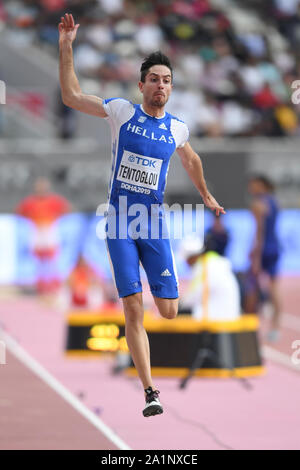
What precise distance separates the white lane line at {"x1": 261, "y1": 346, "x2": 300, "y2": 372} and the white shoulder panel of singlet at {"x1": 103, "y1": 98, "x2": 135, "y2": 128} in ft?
19.6

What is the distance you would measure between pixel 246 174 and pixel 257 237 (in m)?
8.48

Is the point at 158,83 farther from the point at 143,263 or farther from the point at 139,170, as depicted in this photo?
the point at 143,263

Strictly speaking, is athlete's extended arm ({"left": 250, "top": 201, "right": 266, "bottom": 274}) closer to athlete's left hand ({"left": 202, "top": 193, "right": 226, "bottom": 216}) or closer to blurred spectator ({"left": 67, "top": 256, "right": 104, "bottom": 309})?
blurred spectator ({"left": 67, "top": 256, "right": 104, "bottom": 309})

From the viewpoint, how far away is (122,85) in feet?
79.0

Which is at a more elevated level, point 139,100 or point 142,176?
point 139,100

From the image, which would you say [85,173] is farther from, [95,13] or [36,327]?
[36,327]

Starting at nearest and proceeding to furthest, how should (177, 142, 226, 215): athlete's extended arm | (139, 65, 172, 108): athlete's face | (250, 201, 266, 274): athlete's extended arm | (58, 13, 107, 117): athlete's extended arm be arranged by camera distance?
(58, 13, 107, 117): athlete's extended arm → (139, 65, 172, 108): athlete's face → (177, 142, 226, 215): athlete's extended arm → (250, 201, 266, 274): athlete's extended arm

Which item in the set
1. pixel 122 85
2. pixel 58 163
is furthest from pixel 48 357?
pixel 122 85

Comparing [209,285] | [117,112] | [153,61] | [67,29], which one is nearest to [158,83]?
[153,61]

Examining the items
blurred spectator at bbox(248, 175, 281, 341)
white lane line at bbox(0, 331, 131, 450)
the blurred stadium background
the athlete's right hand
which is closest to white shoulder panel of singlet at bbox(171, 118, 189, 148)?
the athlete's right hand

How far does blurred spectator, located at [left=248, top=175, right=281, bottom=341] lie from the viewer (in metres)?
14.3

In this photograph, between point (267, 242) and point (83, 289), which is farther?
point (83, 289)

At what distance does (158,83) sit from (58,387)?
497cm

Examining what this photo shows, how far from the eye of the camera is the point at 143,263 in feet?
23.1
